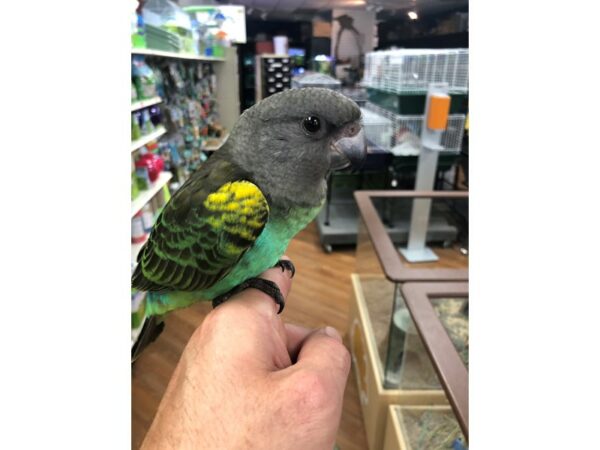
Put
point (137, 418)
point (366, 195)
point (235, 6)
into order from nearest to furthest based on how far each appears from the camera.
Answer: point (235, 6)
point (137, 418)
point (366, 195)

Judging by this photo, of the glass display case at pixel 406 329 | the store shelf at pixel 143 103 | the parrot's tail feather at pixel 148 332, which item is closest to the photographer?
the parrot's tail feather at pixel 148 332

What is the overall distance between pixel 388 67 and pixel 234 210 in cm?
227

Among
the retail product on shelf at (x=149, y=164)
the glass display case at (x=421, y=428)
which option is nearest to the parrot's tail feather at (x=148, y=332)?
the glass display case at (x=421, y=428)

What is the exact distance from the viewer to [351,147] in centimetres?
71

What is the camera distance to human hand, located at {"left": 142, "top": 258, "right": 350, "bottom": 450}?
51 centimetres

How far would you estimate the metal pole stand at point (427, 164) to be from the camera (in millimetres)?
2498

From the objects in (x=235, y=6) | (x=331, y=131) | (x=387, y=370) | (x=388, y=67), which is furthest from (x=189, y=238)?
(x=388, y=67)

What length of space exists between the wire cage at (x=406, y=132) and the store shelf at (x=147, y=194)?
137 cm

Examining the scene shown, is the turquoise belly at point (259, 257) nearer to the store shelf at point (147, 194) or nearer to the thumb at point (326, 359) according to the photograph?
the thumb at point (326, 359)

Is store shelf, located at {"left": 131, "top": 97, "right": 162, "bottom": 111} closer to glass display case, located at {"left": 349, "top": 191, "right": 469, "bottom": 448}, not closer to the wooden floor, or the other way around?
the wooden floor

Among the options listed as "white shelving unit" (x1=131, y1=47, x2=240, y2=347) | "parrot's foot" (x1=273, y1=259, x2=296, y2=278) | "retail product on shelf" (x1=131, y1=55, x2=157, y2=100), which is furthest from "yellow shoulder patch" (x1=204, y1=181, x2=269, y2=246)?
"retail product on shelf" (x1=131, y1=55, x2=157, y2=100)
